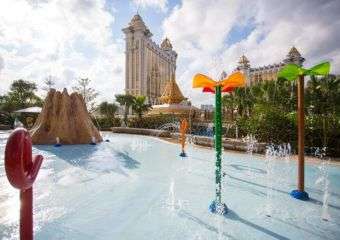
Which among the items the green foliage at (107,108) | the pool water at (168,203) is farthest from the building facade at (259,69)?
the pool water at (168,203)

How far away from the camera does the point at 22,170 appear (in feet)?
5.99

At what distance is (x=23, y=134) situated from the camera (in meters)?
1.93

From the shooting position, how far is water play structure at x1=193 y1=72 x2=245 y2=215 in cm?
551

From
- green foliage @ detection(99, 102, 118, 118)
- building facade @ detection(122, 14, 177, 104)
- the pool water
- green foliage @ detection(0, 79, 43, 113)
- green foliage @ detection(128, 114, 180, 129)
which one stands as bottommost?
the pool water

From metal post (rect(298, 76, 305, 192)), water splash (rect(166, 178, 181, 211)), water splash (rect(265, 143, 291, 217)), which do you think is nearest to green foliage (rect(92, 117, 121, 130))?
water splash (rect(265, 143, 291, 217))

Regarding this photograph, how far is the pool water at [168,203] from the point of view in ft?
16.4

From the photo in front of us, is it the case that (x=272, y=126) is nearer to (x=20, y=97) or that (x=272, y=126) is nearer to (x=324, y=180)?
(x=324, y=180)

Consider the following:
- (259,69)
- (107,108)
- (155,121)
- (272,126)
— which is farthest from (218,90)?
(259,69)

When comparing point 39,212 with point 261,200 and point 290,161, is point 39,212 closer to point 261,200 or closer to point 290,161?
point 261,200

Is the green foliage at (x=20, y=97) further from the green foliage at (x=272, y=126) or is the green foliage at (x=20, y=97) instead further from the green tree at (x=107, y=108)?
the green foliage at (x=272, y=126)

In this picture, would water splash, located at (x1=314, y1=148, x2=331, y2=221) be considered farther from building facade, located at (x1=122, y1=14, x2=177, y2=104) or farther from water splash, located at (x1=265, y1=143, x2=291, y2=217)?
building facade, located at (x1=122, y1=14, x2=177, y2=104)

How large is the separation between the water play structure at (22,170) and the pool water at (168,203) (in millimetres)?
3092

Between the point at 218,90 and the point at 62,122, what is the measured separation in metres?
14.6

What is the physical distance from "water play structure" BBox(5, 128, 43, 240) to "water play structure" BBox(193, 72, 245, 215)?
12.7ft
